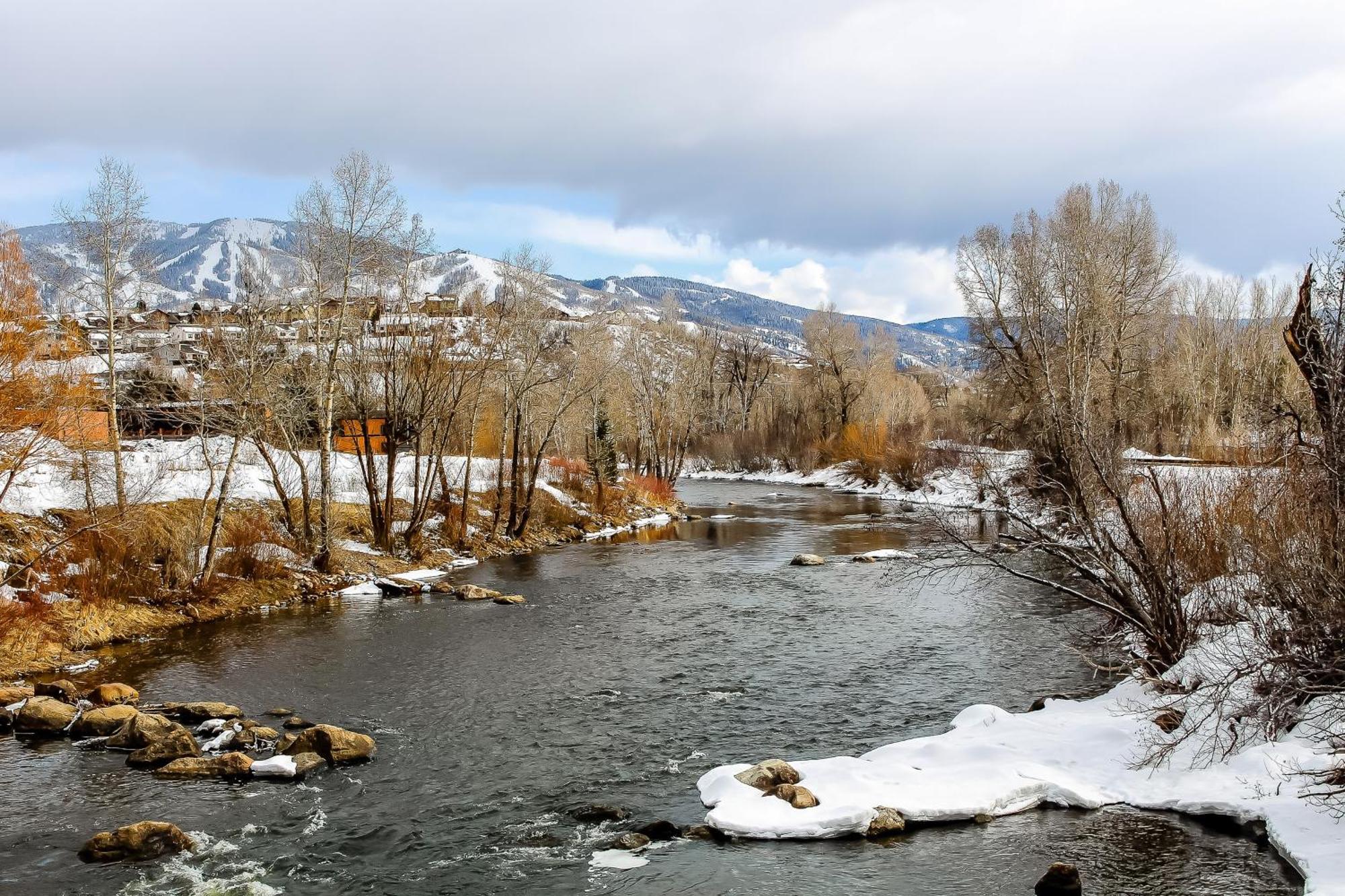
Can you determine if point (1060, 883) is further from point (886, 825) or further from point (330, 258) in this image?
point (330, 258)

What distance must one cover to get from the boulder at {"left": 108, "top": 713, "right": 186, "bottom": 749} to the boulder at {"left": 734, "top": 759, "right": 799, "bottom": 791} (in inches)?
327

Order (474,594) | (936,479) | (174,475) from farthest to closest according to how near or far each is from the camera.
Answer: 1. (936,479)
2. (174,475)
3. (474,594)

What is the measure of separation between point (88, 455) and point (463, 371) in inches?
476

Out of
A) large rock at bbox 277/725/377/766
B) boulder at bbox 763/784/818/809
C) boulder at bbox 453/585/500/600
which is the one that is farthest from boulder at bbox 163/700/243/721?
boulder at bbox 453/585/500/600

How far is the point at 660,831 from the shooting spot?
9664 mm

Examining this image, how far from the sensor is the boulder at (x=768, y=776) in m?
10.5

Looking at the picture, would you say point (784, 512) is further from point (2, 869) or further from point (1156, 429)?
point (2, 869)

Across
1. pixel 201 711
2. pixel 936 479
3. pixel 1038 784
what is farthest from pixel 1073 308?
pixel 201 711

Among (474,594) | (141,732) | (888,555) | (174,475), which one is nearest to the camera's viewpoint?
(141,732)

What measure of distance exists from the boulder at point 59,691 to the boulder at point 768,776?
11.5 m

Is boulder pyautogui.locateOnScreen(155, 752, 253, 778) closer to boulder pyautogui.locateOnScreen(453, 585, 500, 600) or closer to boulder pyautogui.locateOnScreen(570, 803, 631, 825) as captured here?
boulder pyautogui.locateOnScreen(570, 803, 631, 825)

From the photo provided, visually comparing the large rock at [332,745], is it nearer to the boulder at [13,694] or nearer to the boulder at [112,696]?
the boulder at [112,696]

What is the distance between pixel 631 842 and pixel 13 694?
1159cm

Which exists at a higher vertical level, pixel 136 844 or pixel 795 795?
pixel 795 795
